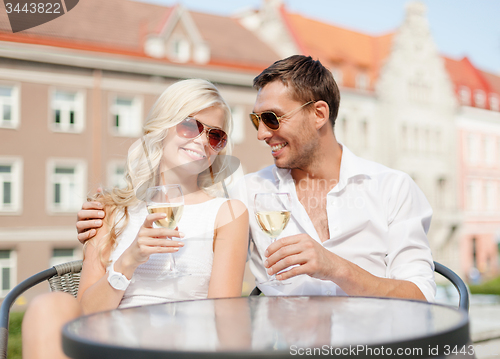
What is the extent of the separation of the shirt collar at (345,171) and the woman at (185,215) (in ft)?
1.10

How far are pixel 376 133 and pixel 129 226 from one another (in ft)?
89.4

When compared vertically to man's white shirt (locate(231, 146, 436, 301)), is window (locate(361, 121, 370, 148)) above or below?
above

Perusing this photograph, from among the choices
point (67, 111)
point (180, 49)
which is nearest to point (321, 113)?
point (67, 111)

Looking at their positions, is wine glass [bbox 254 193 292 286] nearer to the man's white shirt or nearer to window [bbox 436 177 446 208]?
the man's white shirt

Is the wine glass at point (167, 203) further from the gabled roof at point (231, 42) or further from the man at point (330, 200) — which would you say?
the gabled roof at point (231, 42)

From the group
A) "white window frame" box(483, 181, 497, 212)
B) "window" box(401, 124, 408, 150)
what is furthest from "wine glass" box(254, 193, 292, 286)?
"white window frame" box(483, 181, 497, 212)

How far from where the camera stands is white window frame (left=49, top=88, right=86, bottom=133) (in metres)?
20.2

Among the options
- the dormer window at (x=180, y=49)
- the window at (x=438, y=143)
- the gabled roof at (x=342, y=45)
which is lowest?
the window at (x=438, y=143)

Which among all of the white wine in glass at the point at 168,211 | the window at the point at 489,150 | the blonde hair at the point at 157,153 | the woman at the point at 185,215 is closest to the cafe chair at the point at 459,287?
the woman at the point at 185,215

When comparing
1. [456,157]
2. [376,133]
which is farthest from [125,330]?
[456,157]

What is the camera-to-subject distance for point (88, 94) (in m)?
20.6

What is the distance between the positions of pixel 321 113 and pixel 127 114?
756 inches

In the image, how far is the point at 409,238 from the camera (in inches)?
97.3

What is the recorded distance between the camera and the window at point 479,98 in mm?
36594
